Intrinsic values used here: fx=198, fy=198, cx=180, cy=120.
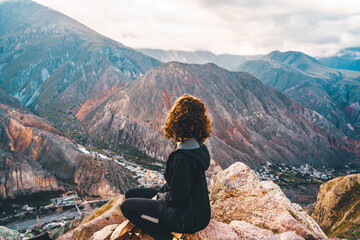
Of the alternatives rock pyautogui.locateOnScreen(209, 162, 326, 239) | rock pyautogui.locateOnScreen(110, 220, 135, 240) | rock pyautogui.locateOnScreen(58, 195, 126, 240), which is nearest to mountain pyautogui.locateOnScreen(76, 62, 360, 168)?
rock pyautogui.locateOnScreen(209, 162, 326, 239)

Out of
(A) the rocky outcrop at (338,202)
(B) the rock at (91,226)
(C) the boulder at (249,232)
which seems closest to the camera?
(C) the boulder at (249,232)

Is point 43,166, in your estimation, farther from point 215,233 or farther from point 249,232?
point 249,232

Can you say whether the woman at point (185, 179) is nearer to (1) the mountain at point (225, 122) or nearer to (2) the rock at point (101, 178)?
(2) the rock at point (101, 178)

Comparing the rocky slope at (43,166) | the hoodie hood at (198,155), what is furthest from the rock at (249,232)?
the rocky slope at (43,166)

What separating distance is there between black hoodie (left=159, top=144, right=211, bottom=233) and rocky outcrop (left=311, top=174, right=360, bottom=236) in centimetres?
1422

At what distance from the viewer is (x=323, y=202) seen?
1725 cm

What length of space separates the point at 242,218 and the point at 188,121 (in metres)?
4.36

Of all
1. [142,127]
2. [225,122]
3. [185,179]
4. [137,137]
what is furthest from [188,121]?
[225,122]

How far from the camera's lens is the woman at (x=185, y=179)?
12.3ft

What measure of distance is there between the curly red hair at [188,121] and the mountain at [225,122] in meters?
76.5

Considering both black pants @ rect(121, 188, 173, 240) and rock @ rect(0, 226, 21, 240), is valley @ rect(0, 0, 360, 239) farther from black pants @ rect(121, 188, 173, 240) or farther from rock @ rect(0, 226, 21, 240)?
rock @ rect(0, 226, 21, 240)

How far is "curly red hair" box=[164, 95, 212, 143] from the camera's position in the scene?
4.07m

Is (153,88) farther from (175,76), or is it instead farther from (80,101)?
(80,101)

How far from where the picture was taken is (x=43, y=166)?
6431 centimetres
